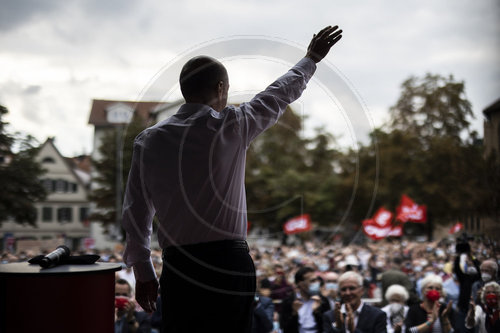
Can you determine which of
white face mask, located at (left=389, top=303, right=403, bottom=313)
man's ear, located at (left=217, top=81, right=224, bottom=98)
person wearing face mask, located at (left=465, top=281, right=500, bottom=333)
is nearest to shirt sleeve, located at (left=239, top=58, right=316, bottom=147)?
man's ear, located at (left=217, top=81, right=224, bottom=98)

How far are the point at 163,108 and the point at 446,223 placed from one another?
39514 millimetres

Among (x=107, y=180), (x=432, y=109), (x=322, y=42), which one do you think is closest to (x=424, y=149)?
(x=432, y=109)

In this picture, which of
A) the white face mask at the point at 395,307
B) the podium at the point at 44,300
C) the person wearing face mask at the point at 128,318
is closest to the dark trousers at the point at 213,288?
the podium at the point at 44,300

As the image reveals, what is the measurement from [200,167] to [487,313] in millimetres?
4629

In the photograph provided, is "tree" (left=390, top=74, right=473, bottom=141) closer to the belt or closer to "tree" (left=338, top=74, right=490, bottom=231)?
"tree" (left=338, top=74, right=490, bottom=231)

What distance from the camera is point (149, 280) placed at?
248 cm

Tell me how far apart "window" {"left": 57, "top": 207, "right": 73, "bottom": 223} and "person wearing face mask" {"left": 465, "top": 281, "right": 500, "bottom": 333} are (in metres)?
58.5

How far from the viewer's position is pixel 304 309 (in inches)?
260

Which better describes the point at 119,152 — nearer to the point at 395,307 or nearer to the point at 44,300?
the point at 44,300

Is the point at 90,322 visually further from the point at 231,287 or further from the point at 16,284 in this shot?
the point at 231,287

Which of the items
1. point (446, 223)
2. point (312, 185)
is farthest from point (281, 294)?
point (312, 185)

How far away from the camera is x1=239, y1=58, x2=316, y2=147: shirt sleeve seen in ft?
7.50

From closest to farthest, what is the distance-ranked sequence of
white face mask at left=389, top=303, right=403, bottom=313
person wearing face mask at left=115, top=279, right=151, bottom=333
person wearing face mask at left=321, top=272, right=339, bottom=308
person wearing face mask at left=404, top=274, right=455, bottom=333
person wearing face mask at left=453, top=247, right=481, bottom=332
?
person wearing face mask at left=115, top=279, right=151, bottom=333 < person wearing face mask at left=404, top=274, right=455, bottom=333 < white face mask at left=389, top=303, right=403, bottom=313 < person wearing face mask at left=453, top=247, right=481, bottom=332 < person wearing face mask at left=321, top=272, right=339, bottom=308

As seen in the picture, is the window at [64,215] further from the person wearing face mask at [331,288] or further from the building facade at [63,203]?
the person wearing face mask at [331,288]
